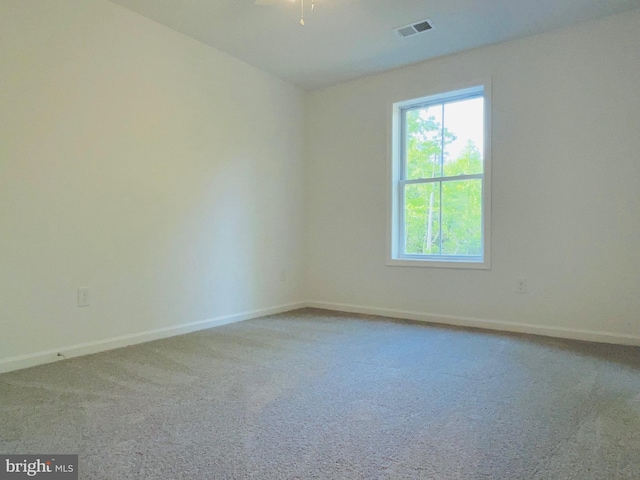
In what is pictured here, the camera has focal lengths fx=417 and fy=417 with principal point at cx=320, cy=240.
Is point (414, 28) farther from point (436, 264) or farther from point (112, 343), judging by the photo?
point (112, 343)

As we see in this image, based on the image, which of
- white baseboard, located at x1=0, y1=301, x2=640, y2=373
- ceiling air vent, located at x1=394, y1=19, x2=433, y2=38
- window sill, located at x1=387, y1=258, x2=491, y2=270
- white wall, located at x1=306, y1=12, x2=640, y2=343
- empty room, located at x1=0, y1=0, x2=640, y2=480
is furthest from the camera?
window sill, located at x1=387, y1=258, x2=491, y2=270

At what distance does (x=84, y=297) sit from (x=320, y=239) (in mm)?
2583

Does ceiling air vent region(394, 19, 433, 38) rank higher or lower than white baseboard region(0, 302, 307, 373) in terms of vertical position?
higher

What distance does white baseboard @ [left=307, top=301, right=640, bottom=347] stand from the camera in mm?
3199

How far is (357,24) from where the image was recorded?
3.32 m

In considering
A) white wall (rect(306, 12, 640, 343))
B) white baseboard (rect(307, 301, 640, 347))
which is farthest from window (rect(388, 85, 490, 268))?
white baseboard (rect(307, 301, 640, 347))

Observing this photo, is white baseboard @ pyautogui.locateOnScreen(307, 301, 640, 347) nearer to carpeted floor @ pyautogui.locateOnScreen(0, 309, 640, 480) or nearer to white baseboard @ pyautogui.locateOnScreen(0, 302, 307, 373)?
carpeted floor @ pyautogui.locateOnScreen(0, 309, 640, 480)

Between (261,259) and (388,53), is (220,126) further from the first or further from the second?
(388,53)

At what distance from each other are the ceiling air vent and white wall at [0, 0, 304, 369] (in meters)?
1.54

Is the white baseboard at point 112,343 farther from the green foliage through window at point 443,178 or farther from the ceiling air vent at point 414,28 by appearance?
the ceiling air vent at point 414,28

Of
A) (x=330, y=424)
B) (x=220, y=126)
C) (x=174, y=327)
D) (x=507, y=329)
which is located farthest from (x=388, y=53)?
(x=330, y=424)

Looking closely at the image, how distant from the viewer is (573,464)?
144 cm

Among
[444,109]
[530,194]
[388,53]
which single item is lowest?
[530,194]

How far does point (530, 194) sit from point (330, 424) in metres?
2.77
